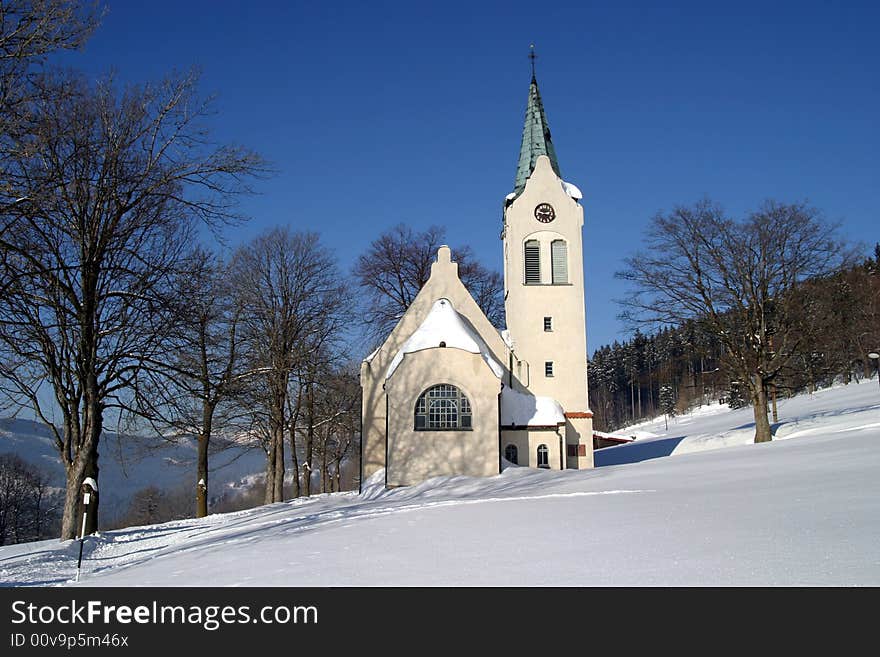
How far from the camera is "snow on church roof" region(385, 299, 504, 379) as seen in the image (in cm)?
2644

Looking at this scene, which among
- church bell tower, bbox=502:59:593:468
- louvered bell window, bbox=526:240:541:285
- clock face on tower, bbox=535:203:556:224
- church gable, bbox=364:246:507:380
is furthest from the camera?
clock face on tower, bbox=535:203:556:224

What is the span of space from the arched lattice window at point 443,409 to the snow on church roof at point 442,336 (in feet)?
5.16

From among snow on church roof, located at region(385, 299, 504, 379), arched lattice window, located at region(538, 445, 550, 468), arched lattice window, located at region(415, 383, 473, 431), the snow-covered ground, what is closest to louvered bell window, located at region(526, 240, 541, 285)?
snow on church roof, located at region(385, 299, 504, 379)

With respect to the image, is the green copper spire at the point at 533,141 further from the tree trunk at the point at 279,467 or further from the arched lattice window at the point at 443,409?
the tree trunk at the point at 279,467

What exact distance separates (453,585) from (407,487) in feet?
60.1

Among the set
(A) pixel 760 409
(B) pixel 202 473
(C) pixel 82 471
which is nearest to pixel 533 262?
(A) pixel 760 409

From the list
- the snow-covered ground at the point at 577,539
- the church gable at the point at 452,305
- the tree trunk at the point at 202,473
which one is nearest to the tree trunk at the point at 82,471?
the snow-covered ground at the point at 577,539

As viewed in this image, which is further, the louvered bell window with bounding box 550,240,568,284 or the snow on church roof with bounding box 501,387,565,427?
the louvered bell window with bounding box 550,240,568,284

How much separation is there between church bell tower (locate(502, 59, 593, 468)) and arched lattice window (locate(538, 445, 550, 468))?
307 centimetres

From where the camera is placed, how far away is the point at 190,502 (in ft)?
256

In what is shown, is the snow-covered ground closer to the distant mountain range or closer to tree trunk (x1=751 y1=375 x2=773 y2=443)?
tree trunk (x1=751 y1=375 x2=773 y2=443)

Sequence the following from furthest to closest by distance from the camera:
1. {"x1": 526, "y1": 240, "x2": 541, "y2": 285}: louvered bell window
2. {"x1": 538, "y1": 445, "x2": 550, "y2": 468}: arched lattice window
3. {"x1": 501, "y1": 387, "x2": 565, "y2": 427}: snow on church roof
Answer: {"x1": 526, "y1": 240, "x2": 541, "y2": 285}: louvered bell window
{"x1": 501, "y1": 387, "x2": 565, "y2": 427}: snow on church roof
{"x1": 538, "y1": 445, "x2": 550, "y2": 468}: arched lattice window

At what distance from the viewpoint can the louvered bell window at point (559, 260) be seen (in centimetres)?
3272
